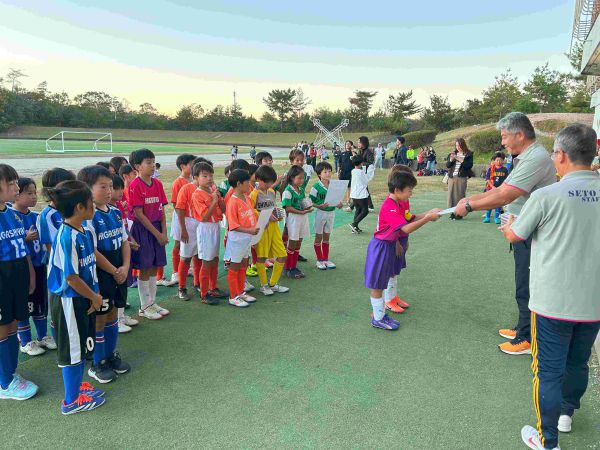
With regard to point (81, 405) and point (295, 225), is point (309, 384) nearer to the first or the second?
point (81, 405)

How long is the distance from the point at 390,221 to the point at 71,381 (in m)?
2.84

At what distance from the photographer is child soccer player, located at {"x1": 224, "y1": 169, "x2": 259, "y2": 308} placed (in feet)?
14.6

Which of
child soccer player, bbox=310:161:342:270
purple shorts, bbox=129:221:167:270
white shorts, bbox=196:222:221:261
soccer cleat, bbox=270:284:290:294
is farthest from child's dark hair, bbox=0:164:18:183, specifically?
child soccer player, bbox=310:161:342:270

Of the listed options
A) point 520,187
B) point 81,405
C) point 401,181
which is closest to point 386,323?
point 401,181

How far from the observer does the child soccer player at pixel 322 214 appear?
232 inches

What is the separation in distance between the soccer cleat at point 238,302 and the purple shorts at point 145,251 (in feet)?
2.86

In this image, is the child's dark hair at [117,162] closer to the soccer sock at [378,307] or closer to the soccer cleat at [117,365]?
the soccer cleat at [117,365]

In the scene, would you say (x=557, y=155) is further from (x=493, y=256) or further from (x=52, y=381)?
(x=493, y=256)

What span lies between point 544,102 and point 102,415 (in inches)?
1842

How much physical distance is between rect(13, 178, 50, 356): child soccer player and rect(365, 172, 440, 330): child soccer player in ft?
9.51

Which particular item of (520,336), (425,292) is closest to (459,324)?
(520,336)

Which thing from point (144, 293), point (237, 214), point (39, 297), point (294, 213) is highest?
point (237, 214)

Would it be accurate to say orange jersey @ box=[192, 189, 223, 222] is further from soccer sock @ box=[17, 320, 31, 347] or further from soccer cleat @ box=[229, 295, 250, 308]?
soccer sock @ box=[17, 320, 31, 347]

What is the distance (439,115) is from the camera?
5259 cm
